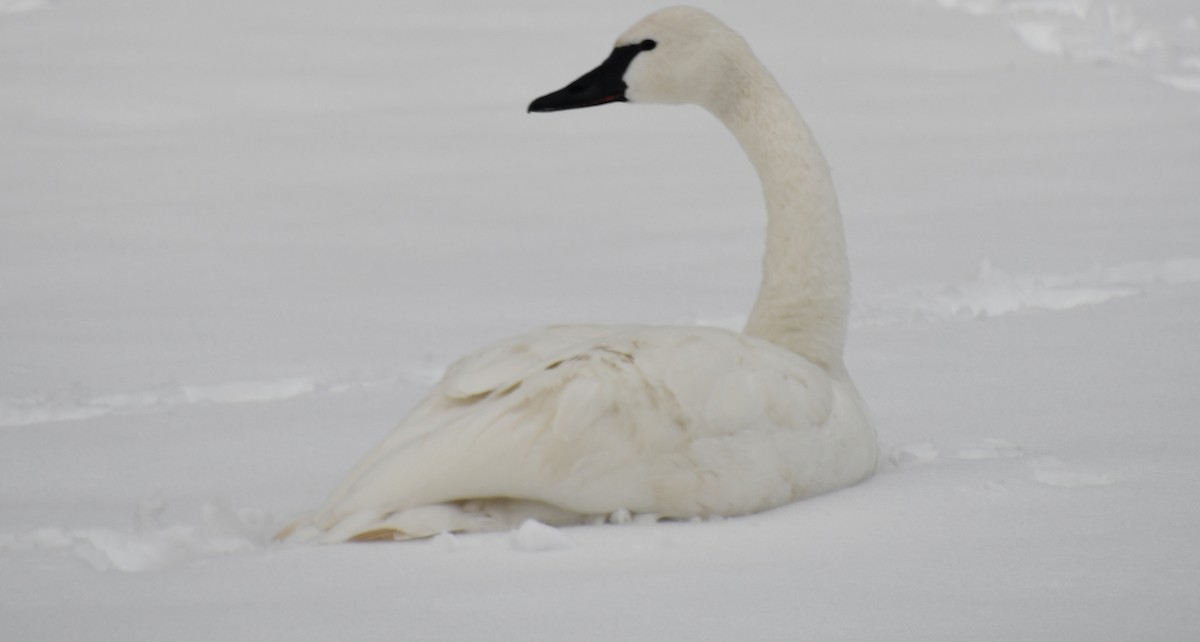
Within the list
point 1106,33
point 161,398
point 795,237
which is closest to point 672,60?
point 795,237

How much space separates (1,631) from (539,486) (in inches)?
42.0

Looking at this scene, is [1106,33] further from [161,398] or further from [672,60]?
[161,398]

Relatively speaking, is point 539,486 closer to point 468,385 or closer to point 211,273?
point 468,385

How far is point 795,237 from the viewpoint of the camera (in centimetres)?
436

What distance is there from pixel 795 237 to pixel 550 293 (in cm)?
231

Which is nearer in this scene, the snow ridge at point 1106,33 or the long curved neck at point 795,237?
the long curved neck at point 795,237

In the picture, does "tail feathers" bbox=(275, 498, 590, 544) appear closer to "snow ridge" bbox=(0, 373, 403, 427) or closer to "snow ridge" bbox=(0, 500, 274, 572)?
"snow ridge" bbox=(0, 500, 274, 572)

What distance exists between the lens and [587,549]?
3.32 metres

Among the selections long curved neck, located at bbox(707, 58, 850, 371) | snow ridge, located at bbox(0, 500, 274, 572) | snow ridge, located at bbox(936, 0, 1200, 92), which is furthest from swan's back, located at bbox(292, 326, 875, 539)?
snow ridge, located at bbox(936, 0, 1200, 92)

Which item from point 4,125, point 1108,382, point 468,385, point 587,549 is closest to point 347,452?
point 468,385

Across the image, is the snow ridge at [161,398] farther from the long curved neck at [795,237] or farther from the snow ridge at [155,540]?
the long curved neck at [795,237]

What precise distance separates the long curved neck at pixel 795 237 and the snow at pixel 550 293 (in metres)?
0.41

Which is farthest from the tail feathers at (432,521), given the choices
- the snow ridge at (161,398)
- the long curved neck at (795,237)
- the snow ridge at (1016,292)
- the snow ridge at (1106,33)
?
the snow ridge at (1106,33)

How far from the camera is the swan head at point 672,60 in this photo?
4445 millimetres
